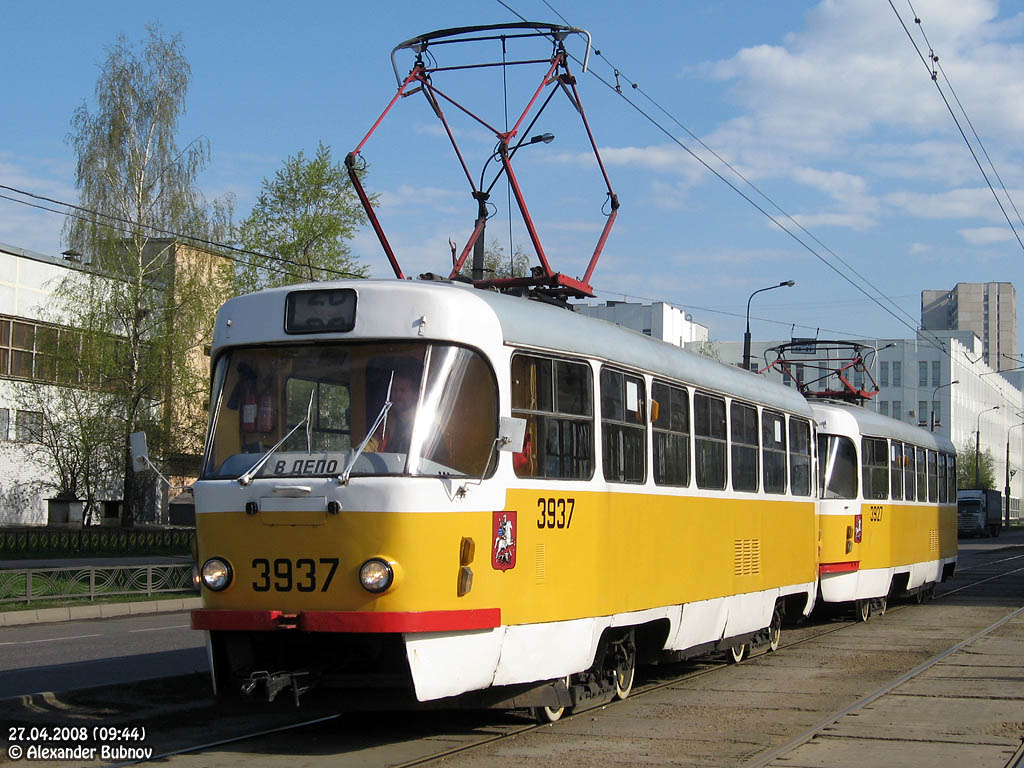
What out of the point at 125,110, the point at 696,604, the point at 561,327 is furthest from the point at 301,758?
the point at 125,110

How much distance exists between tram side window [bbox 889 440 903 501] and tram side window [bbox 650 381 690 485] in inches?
394

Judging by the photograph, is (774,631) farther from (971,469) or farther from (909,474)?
(971,469)

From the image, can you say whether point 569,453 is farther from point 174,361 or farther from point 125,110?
point 125,110

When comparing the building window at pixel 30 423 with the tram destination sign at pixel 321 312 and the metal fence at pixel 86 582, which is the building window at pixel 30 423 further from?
the tram destination sign at pixel 321 312

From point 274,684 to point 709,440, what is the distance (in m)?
5.50

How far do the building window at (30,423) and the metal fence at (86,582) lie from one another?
18.8 metres

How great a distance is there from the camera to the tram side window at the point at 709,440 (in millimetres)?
11852

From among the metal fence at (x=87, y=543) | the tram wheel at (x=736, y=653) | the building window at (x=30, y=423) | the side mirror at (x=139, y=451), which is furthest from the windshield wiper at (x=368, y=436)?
the building window at (x=30, y=423)

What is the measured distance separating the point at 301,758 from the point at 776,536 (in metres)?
7.49

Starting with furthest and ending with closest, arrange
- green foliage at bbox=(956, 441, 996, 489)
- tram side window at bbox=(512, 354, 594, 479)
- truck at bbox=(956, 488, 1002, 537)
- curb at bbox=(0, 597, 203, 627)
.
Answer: green foliage at bbox=(956, 441, 996, 489), truck at bbox=(956, 488, 1002, 537), curb at bbox=(0, 597, 203, 627), tram side window at bbox=(512, 354, 594, 479)

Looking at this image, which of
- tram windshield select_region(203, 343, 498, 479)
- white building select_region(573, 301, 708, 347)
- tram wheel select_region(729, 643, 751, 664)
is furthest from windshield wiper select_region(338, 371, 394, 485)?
white building select_region(573, 301, 708, 347)

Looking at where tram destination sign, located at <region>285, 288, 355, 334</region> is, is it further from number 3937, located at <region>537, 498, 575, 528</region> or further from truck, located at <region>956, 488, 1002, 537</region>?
truck, located at <region>956, 488, 1002, 537</region>

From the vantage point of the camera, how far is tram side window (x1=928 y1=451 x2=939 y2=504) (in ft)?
76.2

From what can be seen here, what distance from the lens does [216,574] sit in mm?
8391
